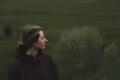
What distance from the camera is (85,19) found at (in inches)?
2822

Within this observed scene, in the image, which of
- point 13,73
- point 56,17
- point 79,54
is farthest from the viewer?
point 56,17

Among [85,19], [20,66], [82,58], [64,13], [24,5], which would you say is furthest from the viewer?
[24,5]

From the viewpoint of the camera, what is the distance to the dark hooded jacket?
6496mm

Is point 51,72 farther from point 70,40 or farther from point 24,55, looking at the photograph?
point 70,40

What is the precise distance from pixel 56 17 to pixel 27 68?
67.5 meters

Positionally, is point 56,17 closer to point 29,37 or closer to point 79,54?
point 79,54

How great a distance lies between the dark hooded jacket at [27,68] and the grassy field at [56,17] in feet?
136

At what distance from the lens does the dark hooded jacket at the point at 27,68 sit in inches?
256

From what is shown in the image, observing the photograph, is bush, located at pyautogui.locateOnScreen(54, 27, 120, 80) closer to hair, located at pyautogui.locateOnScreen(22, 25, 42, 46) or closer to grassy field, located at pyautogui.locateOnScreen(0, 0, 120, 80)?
grassy field, located at pyautogui.locateOnScreen(0, 0, 120, 80)

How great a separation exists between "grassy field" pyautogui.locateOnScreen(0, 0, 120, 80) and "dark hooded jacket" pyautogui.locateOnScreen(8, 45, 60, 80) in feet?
136

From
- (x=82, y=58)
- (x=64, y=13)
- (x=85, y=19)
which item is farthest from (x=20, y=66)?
(x=64, y=13)

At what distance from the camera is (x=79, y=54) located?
3619cm

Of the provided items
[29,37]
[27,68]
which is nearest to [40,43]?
[29,37]

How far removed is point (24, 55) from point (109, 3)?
82329 millimetres
